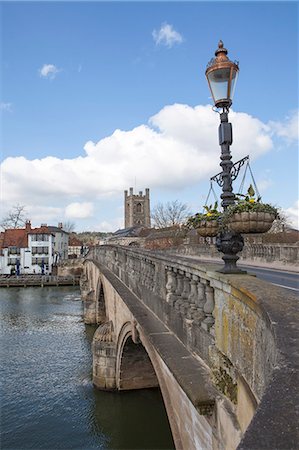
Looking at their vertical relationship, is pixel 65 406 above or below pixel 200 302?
below

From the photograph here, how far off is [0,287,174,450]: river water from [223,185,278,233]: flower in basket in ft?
35.9

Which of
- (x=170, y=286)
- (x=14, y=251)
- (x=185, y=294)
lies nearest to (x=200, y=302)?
(x=185, y=294)

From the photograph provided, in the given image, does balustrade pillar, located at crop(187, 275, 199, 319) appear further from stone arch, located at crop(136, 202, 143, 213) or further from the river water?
stone arch, located at crop(136, 202, 143, 213)

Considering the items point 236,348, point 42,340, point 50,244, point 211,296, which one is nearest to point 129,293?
point 211,296

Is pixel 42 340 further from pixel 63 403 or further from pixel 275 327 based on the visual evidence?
pixel 275 327

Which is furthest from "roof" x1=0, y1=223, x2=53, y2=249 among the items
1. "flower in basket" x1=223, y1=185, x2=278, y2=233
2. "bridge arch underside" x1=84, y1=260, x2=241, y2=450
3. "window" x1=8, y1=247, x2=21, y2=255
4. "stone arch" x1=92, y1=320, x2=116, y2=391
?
"flower in basket" x1=223, y1=185, x2=278, y2=233

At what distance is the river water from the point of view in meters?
12.3

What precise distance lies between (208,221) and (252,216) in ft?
3.43

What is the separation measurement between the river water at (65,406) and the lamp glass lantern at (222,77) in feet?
38.0

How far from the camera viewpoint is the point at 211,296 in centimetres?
436

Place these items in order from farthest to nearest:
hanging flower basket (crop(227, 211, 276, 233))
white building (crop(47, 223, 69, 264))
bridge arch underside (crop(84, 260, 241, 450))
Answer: white building (crop(47, 223, 69, 264)) → hanging flower basket (crop(227, 211, 276, 233)) → bridge arch underside (crop(84, 260, 241, 450))

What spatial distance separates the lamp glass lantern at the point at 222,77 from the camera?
4657 millimetres

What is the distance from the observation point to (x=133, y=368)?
50.8 feet

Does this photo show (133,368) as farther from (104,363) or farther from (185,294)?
(185,294)
